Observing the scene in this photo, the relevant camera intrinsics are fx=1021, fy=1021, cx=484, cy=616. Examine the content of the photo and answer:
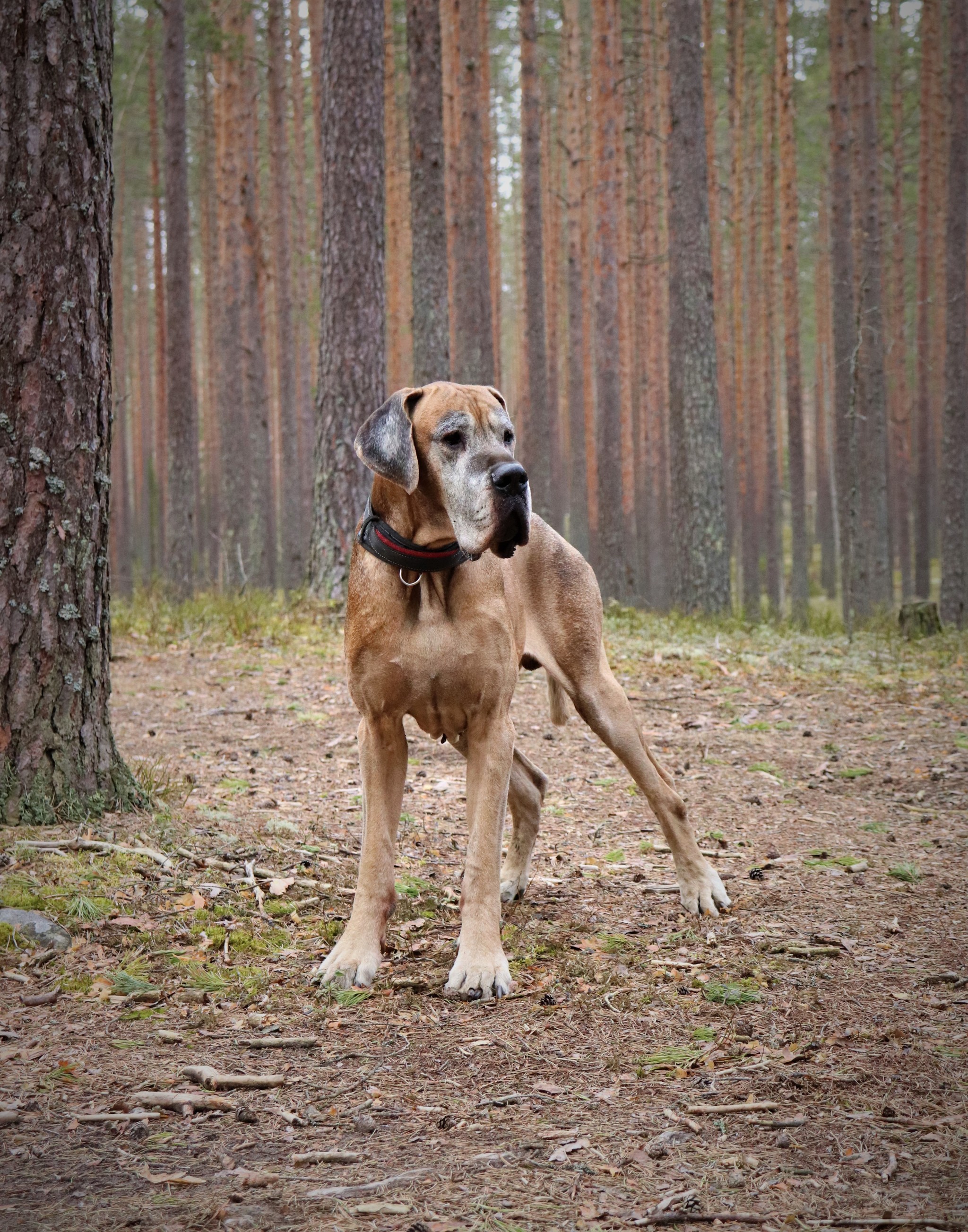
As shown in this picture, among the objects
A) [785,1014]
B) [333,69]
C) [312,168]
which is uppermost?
[312,168]

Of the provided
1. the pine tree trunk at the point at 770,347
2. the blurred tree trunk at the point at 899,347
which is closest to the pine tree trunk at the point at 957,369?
the pine tree trunk at the point at 770,347

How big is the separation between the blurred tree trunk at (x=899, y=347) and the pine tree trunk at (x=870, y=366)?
6.78m

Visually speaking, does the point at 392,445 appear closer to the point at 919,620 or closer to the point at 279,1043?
the point at 279,1043

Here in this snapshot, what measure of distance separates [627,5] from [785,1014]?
87.4 ft

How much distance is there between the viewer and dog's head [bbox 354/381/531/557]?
124 inches

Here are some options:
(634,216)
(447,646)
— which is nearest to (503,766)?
(447,646)

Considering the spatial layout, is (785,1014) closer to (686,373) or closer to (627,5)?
(686,373)

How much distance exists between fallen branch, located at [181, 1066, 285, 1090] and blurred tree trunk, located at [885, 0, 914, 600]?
24100 mm

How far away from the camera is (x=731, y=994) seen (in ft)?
10.7

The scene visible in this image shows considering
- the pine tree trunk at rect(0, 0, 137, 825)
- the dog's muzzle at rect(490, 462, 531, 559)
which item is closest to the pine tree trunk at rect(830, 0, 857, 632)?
the pine tree trunk at rect(0, 0, 137, 825)

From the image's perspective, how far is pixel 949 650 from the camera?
11.0m

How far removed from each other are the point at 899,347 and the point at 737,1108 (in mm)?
26868

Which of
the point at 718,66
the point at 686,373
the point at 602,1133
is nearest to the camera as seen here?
the point at 602,1133

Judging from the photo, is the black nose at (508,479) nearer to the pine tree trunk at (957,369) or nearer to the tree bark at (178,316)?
the tree bark at (178,316)
